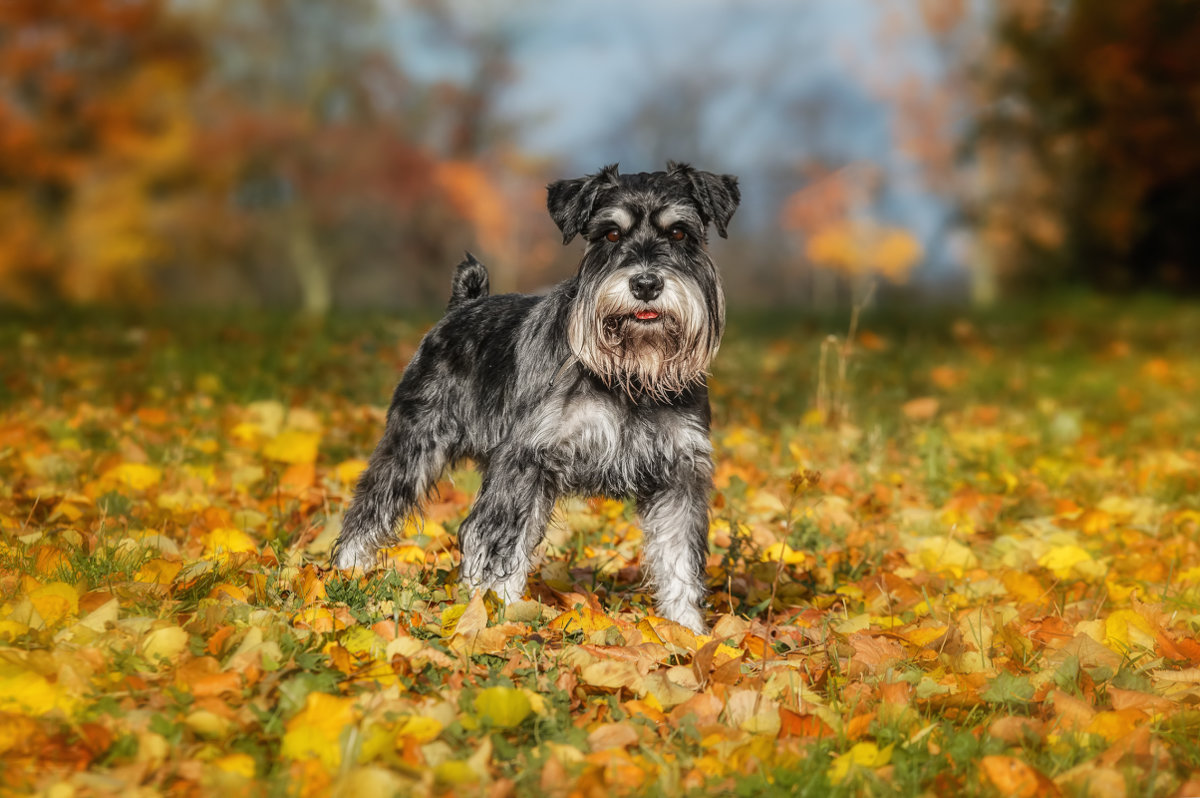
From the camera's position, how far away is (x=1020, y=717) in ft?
10.1

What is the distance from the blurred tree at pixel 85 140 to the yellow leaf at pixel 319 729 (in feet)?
87.9

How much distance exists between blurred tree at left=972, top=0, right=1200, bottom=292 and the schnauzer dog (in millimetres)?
21581

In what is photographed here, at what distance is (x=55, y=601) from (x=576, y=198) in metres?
2.43

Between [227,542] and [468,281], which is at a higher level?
[468,281]

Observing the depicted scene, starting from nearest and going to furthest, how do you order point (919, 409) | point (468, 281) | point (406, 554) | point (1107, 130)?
point (406, 554) → point (468, 281) → point (919, 409) → point (1107, 130)

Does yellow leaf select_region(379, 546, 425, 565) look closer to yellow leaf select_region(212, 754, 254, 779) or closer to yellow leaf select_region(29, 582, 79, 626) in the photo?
yellow leaf select_region(29, 582, 79, 626)

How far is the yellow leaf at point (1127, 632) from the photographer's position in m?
3.82

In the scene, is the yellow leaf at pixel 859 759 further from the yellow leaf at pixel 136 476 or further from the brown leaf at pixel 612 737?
the yellow leaf at pixel 136 476

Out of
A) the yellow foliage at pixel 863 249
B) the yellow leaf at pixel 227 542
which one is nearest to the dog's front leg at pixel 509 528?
the yellow leaf at pixel 227 542

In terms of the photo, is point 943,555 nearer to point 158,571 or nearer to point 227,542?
point 227,542

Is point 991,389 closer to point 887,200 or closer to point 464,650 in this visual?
point 464,650

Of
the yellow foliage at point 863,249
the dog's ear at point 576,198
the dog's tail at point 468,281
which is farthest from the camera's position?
the yellow foliage at point 863,249

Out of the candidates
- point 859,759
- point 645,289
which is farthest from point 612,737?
point 645,289

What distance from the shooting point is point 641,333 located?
397 cm
